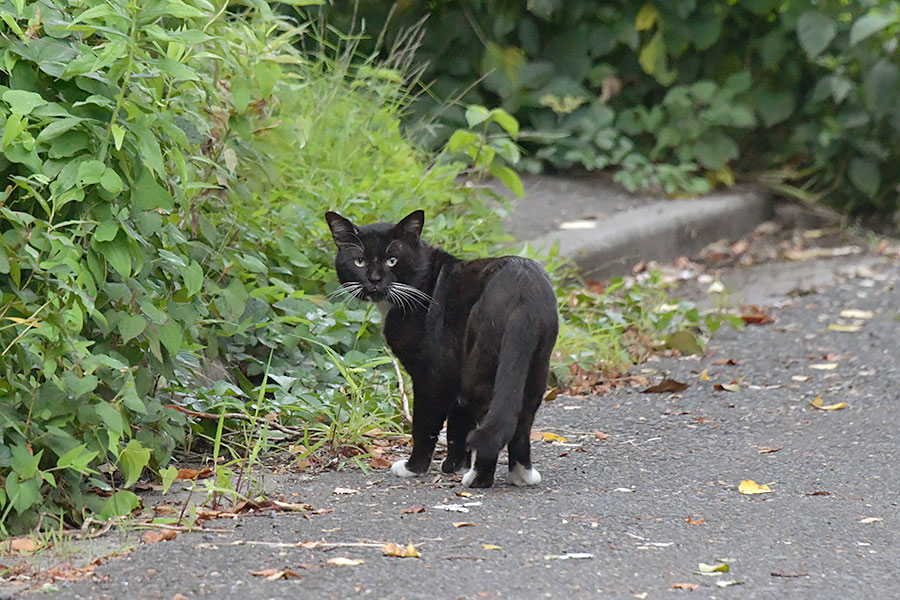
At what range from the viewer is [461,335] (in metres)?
3.69

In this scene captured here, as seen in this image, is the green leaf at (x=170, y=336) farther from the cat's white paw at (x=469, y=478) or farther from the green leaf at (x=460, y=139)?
the green leaf at (x=460, y=139)

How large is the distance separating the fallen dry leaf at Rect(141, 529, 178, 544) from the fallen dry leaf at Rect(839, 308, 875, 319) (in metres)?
4.53

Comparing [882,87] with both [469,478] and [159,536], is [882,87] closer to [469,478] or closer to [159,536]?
[469,478]

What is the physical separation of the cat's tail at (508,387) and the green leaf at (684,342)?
2275 millimetres

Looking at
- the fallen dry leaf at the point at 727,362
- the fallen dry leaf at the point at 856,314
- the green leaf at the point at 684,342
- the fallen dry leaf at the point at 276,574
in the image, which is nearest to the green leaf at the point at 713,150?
the fallen dry leaf at the point at 856,314

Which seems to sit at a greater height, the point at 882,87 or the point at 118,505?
the point at 882,87

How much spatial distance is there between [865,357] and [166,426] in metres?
3.45

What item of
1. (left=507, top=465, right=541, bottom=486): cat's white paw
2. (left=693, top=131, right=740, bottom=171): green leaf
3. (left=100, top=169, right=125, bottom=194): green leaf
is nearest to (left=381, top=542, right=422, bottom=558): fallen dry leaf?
(left=507, top=465, right=541, bottom=486): cat's white paw

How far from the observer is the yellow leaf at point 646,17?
27.6 feet

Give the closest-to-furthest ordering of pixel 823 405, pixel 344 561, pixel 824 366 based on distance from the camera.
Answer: pixel 344 561
pixel 823 405
pixel 824 366

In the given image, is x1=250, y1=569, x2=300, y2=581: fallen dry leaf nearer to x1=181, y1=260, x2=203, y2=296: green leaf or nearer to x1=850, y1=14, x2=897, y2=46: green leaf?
x1=181, y1=260, x2=203, y2=296: green leaf

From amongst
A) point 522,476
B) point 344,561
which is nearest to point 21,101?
point 344,561

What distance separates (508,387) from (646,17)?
566cm

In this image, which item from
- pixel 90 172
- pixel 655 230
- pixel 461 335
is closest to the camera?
pixel 90 172
